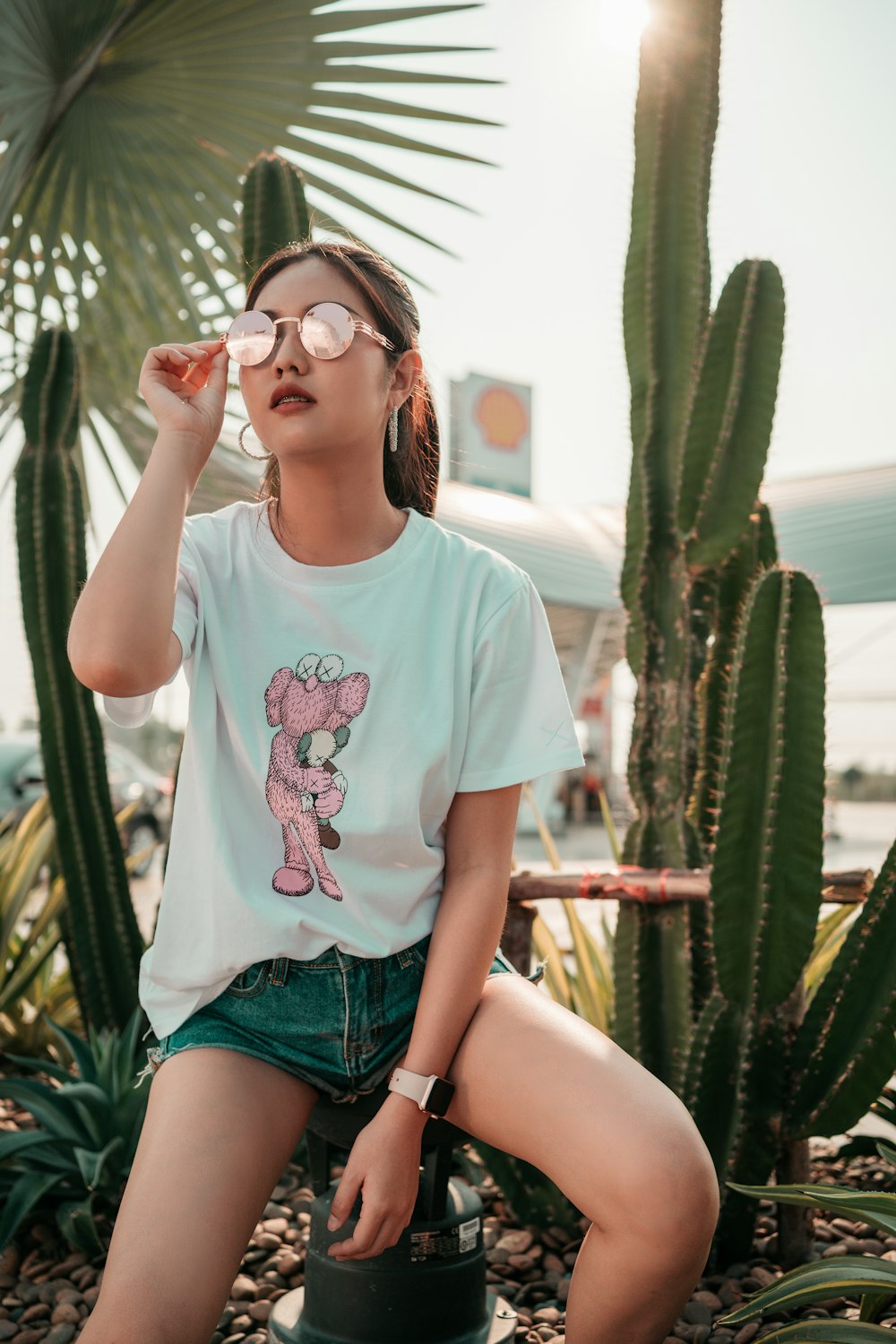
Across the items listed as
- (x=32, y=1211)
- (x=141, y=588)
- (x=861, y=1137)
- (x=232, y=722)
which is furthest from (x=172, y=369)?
(x=861, y=1137)

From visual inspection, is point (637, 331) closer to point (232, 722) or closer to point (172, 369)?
point (172, 369)

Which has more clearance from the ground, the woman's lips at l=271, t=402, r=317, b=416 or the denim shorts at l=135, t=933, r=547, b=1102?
the woman's lips at l=271, t=402, r=317, b=416

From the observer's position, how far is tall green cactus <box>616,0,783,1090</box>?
2.48 m

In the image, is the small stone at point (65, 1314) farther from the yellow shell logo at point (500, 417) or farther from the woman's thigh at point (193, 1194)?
the yellow shell logo at point (500, 417)

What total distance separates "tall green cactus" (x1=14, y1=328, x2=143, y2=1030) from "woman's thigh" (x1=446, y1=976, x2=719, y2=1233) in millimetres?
1738

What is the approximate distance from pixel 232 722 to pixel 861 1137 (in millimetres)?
1785

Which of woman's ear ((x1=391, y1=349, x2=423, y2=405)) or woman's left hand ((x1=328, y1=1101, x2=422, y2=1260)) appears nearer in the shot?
woman's left hand ((x1=328, y1=1101, x2=422, y2=1260))

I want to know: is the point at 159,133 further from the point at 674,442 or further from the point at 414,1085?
the point at 414,1085

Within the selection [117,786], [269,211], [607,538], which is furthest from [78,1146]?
[607,538]

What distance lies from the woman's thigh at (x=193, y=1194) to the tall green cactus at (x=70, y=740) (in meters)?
1.57

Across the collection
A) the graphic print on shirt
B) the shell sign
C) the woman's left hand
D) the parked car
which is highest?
the shell sign

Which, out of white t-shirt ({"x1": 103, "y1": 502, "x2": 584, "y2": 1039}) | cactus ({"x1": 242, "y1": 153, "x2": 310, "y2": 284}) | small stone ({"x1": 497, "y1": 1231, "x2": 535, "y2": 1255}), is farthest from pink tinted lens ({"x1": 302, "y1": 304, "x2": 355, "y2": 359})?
small stone ({"x1": 497, "y1": 1231, "x2": 535, "y2": 1255})

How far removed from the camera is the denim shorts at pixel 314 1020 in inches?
58.7

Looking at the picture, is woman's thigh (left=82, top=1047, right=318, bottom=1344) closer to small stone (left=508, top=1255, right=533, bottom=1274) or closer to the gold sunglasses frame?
the gold sunglasses frame
